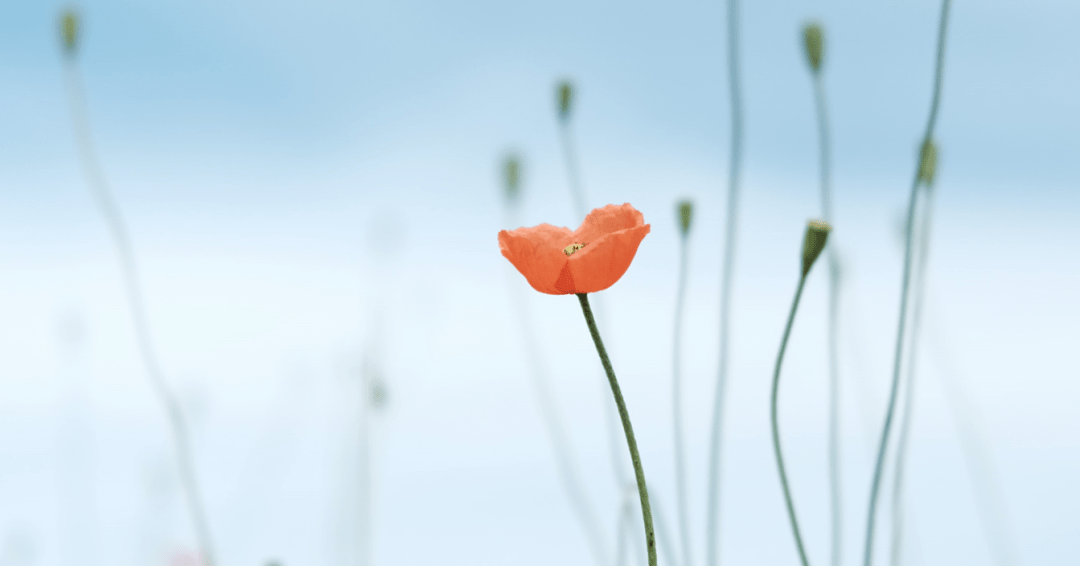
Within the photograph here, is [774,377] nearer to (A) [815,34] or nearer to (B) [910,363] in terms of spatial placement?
(B) [910,363]

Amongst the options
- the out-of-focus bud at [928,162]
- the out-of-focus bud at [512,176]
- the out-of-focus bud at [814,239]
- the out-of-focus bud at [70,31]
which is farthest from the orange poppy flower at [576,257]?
the out-of-focus bud at [70,31]

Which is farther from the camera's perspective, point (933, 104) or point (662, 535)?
point (662, 535)

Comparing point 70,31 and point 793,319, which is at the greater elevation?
point 70,31

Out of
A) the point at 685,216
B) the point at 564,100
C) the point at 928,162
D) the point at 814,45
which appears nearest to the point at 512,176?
the point at 564,100

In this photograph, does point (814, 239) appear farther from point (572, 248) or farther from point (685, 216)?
point (685, 216)

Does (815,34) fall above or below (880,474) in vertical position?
above

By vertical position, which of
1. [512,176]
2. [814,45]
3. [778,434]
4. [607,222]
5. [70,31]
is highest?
[70,31]

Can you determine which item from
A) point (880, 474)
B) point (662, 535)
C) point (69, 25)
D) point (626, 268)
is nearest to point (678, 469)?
point (662, 535)

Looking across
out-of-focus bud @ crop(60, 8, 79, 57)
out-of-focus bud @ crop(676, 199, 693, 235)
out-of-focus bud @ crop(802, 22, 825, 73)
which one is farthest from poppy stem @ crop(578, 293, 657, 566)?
out-of-focus bud @ crop(60, 8, 79, 57)
